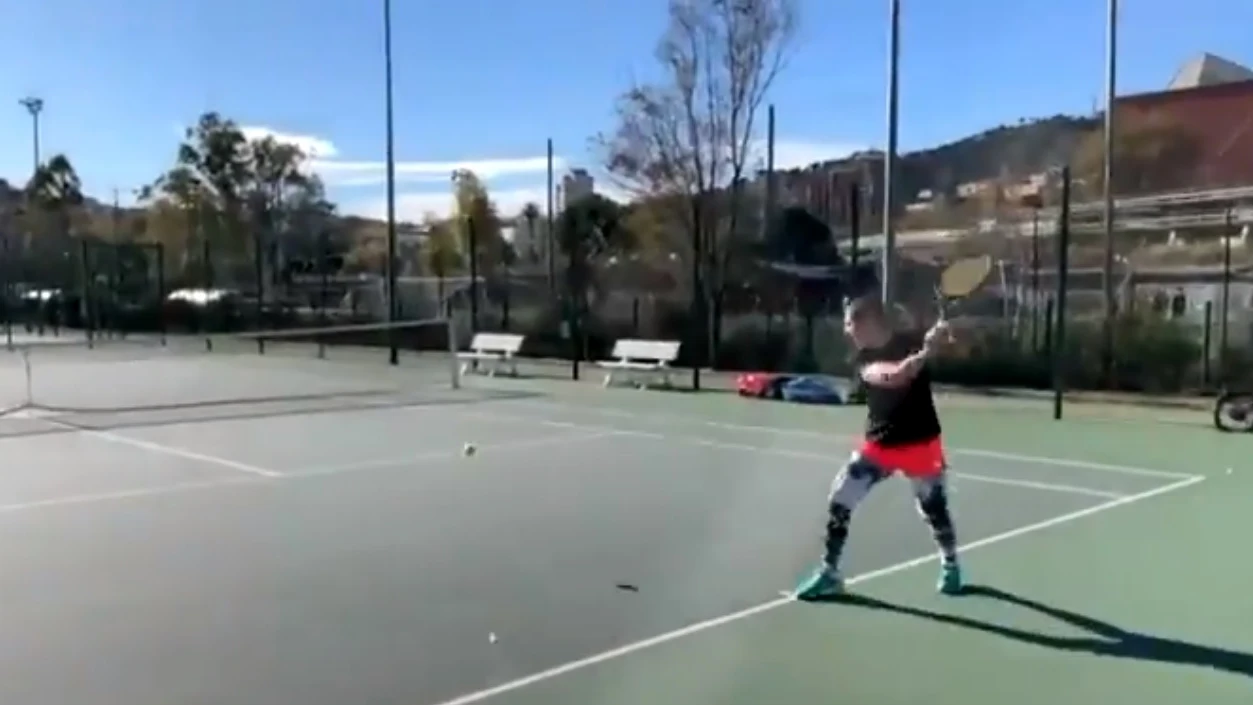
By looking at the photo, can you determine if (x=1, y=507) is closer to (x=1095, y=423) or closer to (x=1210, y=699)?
(x=1210, y=699)

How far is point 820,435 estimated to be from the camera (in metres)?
11.7

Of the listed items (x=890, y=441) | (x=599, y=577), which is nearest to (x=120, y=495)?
(x=599, y=577)

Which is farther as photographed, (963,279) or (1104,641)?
(963,279)

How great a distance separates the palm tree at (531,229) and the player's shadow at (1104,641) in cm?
2873

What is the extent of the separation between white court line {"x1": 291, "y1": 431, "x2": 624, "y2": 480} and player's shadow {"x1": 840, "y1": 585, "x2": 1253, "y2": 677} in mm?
5128

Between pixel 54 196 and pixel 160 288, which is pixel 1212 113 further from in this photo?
pixel 54 196

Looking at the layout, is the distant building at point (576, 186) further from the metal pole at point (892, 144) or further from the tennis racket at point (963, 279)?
the tennis racket at point (963, 279)

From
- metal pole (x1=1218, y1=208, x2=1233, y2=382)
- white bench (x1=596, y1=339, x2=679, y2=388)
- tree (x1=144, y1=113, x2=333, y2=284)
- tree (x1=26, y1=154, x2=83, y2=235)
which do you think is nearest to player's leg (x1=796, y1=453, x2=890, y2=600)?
metal pole (x1=1218, y1=208, x2=1233, y2=382)

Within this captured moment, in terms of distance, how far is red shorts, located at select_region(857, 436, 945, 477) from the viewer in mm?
5344

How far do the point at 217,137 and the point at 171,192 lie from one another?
8.82 ft

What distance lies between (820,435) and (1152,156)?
76.9 ft

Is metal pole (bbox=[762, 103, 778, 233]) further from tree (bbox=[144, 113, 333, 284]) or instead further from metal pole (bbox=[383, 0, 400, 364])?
tree (bbox=[144, 113, 333, 284])

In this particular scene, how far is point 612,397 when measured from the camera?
1575cm

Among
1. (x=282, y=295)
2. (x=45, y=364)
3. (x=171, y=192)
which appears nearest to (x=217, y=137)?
(x=171, y=192)
